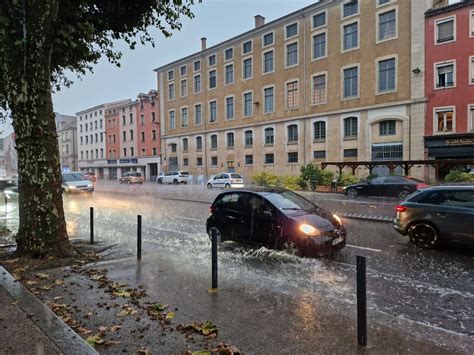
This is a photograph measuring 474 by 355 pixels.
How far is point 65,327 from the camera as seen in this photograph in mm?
3818

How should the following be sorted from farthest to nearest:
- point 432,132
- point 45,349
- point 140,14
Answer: point 432,132 < point 140,14 < point 45,349

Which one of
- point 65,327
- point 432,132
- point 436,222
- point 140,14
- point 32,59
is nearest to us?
point 65,327

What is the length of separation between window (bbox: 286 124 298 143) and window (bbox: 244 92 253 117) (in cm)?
612

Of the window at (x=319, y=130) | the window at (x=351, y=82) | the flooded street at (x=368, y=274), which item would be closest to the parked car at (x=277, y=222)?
the flooded street at (x=368, y=274)

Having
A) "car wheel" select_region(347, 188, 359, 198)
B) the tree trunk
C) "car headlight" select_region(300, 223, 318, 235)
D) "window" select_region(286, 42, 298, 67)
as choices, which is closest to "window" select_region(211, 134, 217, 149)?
"window" select_region(286, 42, 298, 67)

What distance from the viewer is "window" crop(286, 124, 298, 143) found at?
37.7 metres

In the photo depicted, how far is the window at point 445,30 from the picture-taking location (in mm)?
27234

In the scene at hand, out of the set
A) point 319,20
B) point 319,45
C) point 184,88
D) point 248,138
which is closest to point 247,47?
point 319,20

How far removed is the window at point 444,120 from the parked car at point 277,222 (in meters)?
24.5

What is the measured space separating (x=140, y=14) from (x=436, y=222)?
327 inches

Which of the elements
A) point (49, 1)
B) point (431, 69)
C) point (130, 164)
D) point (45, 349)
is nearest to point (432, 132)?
point (431, 69)

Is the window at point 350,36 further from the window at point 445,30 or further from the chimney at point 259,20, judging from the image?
the chimney at point 259,20

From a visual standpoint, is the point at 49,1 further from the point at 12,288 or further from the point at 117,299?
the point at 117,299

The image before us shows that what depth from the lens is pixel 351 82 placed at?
33750mm
